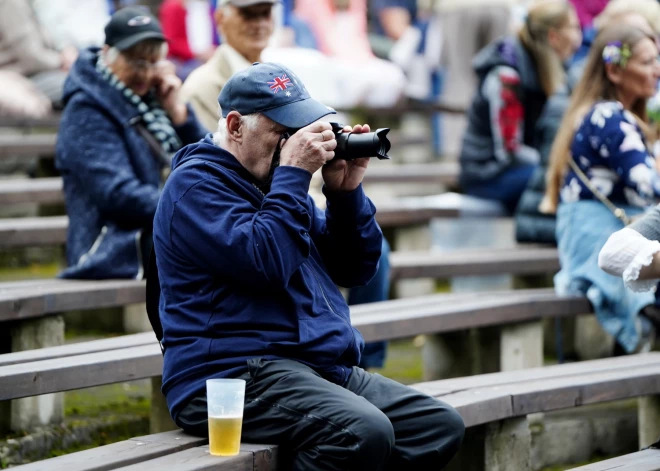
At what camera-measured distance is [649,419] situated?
4.39 meters

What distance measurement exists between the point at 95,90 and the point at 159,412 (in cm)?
126

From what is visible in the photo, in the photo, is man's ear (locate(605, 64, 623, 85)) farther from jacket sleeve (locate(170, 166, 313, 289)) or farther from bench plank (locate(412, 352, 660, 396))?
jacket sleeve (locate(170, 166, 313, 289))

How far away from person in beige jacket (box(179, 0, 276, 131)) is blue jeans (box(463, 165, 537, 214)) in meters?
1.69

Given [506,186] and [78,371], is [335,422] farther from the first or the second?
[506,186]

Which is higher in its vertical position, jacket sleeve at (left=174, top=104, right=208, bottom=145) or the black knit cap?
the black knit cap

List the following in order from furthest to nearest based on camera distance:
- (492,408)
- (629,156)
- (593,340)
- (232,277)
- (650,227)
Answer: (593,340)
(629,156)
(492,408)
(650,227)
(232,277)

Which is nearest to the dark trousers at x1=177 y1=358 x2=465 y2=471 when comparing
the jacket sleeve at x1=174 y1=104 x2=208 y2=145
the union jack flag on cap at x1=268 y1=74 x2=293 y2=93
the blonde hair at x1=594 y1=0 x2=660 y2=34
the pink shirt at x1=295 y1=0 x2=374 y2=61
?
the union jack flag on cap at x1=268 y1=74 x2=293 y2=93

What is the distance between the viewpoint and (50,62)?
20.5 ft

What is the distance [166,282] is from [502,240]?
3.62 metres

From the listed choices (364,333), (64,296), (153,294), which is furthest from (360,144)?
(64,296)

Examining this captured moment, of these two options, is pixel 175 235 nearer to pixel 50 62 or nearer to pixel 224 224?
pixel 224 224

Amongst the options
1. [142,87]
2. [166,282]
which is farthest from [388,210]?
[166,282]

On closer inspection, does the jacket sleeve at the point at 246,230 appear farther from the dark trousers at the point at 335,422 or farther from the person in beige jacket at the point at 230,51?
the person in beige jacket at the point at 230,51

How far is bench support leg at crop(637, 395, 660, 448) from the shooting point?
436 centimetres
